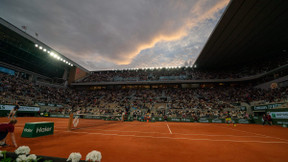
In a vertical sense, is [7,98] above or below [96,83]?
below

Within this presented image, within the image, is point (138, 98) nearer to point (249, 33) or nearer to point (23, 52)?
point (249, 33)

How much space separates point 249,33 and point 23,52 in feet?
156

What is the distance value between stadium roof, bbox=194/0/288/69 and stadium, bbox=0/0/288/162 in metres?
0.14

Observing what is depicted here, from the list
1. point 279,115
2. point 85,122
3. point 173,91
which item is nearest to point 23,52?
point 85,122

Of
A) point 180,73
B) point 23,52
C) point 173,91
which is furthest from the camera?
point 180,73

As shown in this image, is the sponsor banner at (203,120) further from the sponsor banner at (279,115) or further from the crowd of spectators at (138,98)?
the sponsor banner at (279,115)

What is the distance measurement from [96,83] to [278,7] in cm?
4528

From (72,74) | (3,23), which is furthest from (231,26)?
(72,74)

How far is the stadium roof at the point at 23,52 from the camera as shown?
23.1m

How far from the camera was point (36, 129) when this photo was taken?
734 centimetres

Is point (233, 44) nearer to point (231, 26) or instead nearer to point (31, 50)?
point (231, 26)

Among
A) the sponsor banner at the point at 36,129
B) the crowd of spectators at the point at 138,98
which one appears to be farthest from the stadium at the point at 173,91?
the crowd of spectators at the point at 138,98

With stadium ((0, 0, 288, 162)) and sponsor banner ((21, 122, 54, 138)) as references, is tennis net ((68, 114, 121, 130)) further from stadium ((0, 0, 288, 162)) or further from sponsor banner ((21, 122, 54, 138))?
sponsor banner ((21, 122, 54, 138))

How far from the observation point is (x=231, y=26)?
64.5ft
